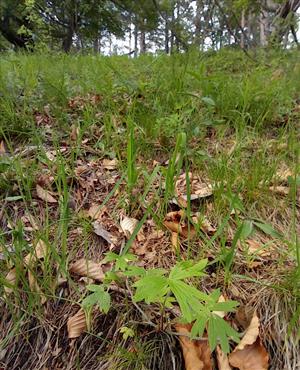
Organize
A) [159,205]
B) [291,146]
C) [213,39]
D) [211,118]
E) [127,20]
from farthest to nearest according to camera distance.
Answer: [127,20]
[213,39]
[211,118]
[291,146]
[159,205]

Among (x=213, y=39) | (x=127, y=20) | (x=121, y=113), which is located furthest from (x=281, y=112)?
(x=127, y=20)

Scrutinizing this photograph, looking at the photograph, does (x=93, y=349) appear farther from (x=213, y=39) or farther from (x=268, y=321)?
(x=213, y=39)

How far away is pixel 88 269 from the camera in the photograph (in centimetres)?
116

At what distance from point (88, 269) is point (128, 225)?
272 millimetres

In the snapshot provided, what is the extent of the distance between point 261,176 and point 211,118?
0.67 m

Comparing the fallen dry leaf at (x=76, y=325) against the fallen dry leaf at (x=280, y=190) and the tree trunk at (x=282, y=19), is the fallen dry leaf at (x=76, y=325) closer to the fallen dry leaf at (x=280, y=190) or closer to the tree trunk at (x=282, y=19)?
the fallen dry leaf at (x=280, y=190)

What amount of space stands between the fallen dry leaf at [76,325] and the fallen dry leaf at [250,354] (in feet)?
1.65

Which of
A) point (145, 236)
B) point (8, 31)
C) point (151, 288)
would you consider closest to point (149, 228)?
point (145, 236)

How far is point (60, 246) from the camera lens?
1.26 meters

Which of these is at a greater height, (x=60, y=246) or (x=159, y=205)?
(x=159, y=205)

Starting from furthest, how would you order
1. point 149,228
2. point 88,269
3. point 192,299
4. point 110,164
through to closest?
1. point 110,164
2. point 149,228
3. point 88,269
4. point 192,299

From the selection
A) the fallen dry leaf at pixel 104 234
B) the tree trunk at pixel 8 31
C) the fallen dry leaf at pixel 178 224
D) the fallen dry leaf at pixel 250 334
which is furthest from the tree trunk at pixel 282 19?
the tree trunk at pixel 8 31

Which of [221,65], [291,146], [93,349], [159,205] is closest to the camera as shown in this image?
[93,349]

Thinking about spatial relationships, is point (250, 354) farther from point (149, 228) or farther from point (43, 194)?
point (43, 194)
